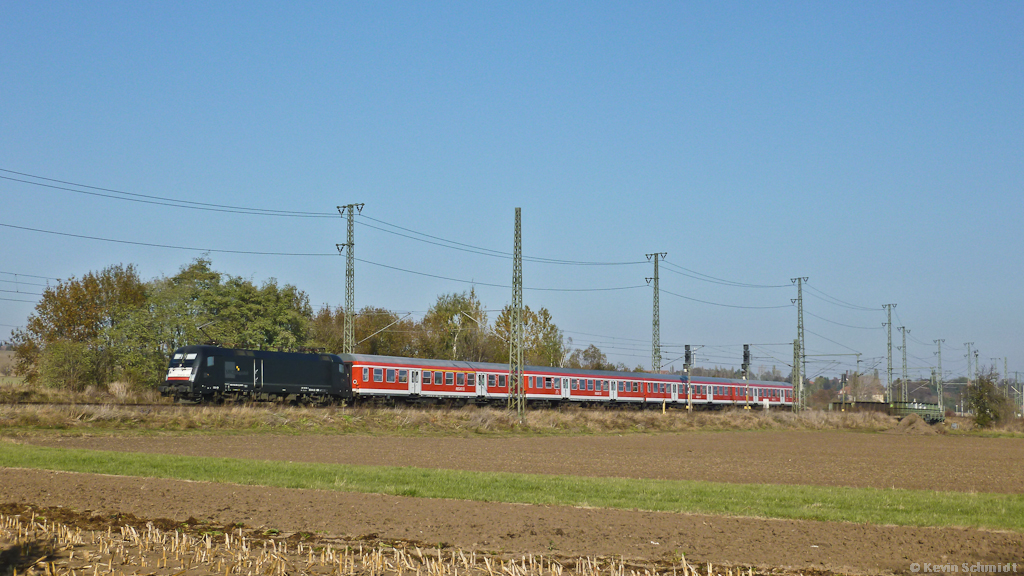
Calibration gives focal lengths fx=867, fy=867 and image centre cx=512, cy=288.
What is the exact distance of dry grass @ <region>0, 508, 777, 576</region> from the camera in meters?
9.35

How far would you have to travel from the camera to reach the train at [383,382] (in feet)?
143

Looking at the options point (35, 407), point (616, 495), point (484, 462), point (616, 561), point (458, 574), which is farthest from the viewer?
point (35, 407)

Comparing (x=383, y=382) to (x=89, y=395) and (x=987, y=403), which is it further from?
(x=987, y=403)

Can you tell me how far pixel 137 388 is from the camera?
56562 millimetres

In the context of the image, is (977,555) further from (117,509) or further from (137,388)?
(137,388)

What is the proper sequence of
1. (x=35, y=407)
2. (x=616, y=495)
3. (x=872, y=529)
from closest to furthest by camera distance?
(x=872, y=529) < (x=616, y=495) < (x=35, y=407)

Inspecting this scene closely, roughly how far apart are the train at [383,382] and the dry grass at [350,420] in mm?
2704

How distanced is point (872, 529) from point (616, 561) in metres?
4.64

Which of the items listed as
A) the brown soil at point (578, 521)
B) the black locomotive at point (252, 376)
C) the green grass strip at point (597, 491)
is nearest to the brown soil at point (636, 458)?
the brown soil at point (578, 521)

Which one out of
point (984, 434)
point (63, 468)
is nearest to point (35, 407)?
point (63, 468)

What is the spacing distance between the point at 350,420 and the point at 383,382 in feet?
30.1

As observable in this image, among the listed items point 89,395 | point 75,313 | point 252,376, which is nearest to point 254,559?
point 252,376

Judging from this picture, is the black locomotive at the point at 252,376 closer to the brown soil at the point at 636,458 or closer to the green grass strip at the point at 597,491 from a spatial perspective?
the brown soil at the point at 636,458

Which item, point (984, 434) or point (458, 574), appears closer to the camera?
point (458, 574)
